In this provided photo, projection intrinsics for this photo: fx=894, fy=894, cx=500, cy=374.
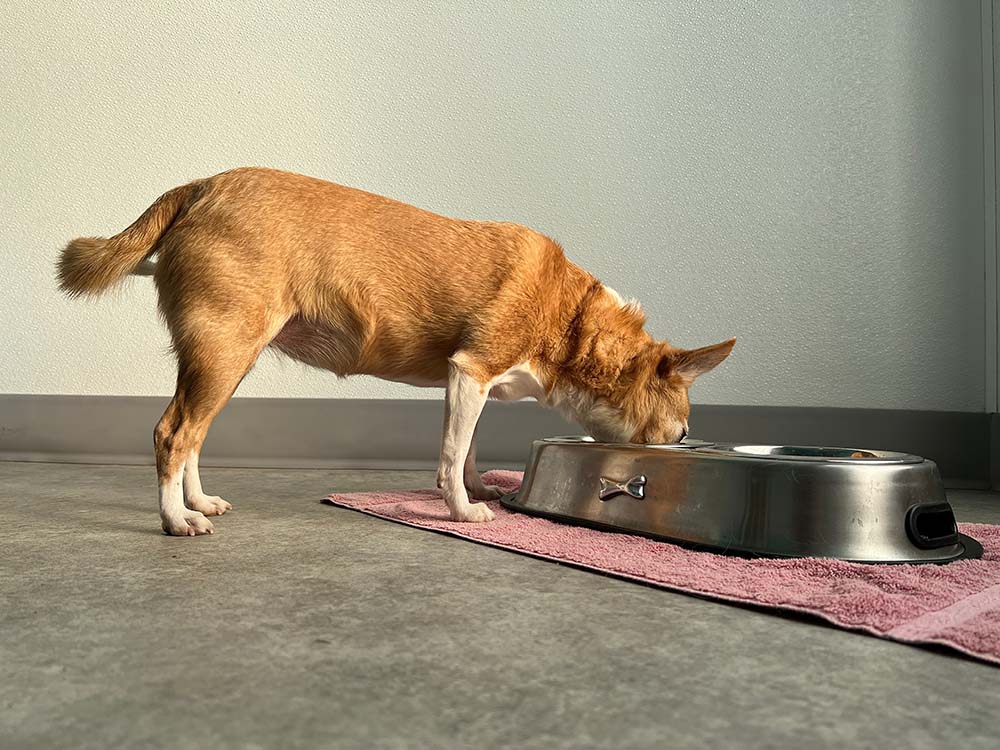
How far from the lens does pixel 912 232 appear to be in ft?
13.0

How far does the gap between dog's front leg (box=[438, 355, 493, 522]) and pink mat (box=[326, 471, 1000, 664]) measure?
54 millimetres

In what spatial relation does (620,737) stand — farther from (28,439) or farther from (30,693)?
(28,439)

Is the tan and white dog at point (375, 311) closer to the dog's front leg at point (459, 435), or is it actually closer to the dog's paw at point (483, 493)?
the dog's front leg at point (459, 435)

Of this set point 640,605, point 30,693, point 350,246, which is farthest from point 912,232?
point 30,693

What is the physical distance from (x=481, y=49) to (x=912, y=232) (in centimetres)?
213

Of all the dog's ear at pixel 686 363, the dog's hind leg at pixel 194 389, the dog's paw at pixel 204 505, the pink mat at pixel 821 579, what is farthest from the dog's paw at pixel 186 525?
the dog's ear at pixel 686 363

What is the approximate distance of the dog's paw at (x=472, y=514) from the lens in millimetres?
2535

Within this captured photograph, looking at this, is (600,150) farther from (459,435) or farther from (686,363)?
(459,435)

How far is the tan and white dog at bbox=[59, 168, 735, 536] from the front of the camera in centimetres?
235

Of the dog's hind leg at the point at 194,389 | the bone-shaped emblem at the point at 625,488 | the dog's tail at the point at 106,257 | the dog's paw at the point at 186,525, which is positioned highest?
the dog's tail at the point at 106,257

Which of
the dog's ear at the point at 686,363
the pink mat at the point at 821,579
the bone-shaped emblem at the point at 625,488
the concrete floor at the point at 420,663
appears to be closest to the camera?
the concrete floor at the point at 420,663

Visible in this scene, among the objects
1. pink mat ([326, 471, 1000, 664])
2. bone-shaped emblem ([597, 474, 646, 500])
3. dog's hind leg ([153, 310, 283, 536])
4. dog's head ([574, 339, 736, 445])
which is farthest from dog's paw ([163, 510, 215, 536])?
dog's head ([574, 339, 736, 445])

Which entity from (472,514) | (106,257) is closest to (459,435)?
(472,514)

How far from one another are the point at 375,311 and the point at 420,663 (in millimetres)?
1422
